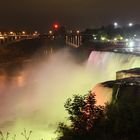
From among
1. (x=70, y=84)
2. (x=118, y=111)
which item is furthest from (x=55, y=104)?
(x=118, y=111)

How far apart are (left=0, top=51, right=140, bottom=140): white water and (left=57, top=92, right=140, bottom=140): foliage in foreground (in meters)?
9.82

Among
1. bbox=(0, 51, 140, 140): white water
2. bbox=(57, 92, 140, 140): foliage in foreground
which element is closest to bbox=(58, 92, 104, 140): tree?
bbox=(57, 92, 140, 140): foliage in foreground

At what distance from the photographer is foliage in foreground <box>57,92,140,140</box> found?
379 inches

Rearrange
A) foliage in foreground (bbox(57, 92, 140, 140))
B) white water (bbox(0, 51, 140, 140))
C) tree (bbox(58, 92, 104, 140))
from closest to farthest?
foliage in foreground (bbox(57, 92, 140, 140)) → tree (bbox(58, 92, 104, 140)) → white water (bbox(0, 51, 140, 140))

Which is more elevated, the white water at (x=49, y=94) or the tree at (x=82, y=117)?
the tree at (x=82, y=117)

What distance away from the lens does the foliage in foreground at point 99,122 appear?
963cm

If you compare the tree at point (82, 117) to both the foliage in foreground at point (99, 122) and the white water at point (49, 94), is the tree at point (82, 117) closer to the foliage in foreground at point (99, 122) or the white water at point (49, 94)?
the foliage in foreground at point (99, 122)

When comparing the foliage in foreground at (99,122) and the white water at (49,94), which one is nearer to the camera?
the foliage in foreground at (99,122)

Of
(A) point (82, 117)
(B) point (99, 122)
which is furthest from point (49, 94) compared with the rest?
(A) point (82, 117)

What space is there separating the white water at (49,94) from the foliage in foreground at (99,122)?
32.2 ft

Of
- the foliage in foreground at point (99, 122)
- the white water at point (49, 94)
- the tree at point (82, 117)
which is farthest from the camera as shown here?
the white water at point (49, 94)

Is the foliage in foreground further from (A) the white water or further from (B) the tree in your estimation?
(A) the white water

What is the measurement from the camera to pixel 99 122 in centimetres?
1026

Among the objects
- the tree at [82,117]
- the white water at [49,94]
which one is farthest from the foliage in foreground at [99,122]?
the white water at [49,94]
